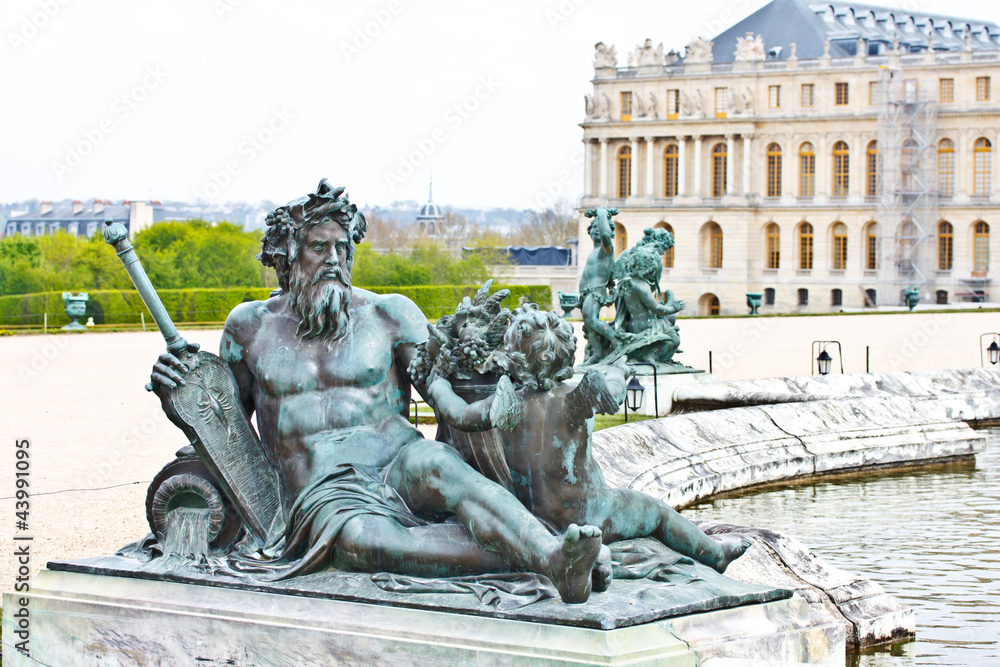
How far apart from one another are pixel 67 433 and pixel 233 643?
7968 millimetres

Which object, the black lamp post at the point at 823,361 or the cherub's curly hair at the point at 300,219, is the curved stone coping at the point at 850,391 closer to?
the black lamp post at the point at 823,361

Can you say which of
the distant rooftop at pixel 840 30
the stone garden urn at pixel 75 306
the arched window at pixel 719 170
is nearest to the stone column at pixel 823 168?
the distant rooftop at pixel 840 30

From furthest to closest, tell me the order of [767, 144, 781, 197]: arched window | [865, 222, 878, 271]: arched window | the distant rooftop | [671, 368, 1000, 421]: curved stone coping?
[767, 144, 781, 197]: arched window < the distant rooftop < [865, 222, 878, 271]: arched window < [671, 368, 1000, 421]: curved stone coping

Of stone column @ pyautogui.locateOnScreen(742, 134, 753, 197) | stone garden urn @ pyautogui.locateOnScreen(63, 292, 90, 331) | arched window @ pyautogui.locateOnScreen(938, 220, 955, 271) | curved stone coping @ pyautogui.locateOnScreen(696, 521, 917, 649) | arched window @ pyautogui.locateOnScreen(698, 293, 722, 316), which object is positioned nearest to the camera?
curved stone coping @ pyautogui.locateOnScreen(696, 521, 917, 649)

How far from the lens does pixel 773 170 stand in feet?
198

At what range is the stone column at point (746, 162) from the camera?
59281 mm

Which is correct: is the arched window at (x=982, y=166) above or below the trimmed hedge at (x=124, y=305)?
above

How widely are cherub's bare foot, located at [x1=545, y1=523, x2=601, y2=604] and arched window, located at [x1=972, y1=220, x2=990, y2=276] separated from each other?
180 feet

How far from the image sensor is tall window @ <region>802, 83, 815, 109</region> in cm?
5838

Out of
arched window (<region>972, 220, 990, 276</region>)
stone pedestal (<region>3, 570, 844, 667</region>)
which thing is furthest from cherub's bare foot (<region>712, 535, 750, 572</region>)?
arched window (<region>972, 220, 990, 276</region>)

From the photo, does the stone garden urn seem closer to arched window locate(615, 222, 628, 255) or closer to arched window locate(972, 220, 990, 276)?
arched window locate(615, 222, 628, 255)

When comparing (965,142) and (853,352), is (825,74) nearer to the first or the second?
(965,142)

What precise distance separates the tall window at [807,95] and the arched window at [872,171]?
3152 millimetres

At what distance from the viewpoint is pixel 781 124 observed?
59.1 m
